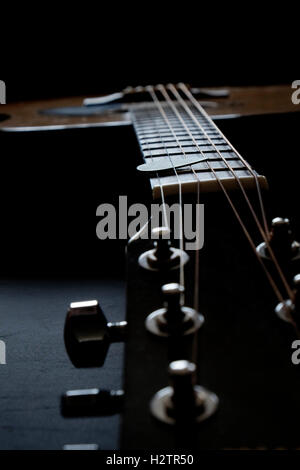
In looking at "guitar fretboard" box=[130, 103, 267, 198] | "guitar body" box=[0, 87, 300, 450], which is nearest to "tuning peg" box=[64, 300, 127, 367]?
"guitar body" box=[0, 87, 300, 450]

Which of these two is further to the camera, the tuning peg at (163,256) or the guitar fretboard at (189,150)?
the guitar fretboard at (189,150)

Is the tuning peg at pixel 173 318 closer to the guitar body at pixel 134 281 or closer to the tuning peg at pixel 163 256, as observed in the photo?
the guitar body at pixel 134 281

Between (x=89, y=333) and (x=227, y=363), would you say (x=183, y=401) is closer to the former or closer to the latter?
(x=227, y=363)

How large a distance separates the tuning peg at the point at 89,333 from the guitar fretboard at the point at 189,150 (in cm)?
44

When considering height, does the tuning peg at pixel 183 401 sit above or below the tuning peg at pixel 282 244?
below

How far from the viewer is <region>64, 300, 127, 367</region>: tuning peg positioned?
2.18 ft

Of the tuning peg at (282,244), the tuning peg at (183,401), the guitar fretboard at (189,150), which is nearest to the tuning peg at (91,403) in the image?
the tuning peg at (183,401)

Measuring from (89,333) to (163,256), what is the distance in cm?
16

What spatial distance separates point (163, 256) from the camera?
0.76 meters

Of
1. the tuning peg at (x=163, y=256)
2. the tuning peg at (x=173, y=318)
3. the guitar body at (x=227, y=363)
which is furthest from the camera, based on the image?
the tuning peg at (x=163, y=256)

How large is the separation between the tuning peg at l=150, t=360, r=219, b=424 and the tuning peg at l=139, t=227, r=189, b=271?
10.4 inches

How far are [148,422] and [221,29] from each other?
3.30 metres

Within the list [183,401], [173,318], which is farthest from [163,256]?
[183,401]

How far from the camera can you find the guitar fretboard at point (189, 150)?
3.47 feet
